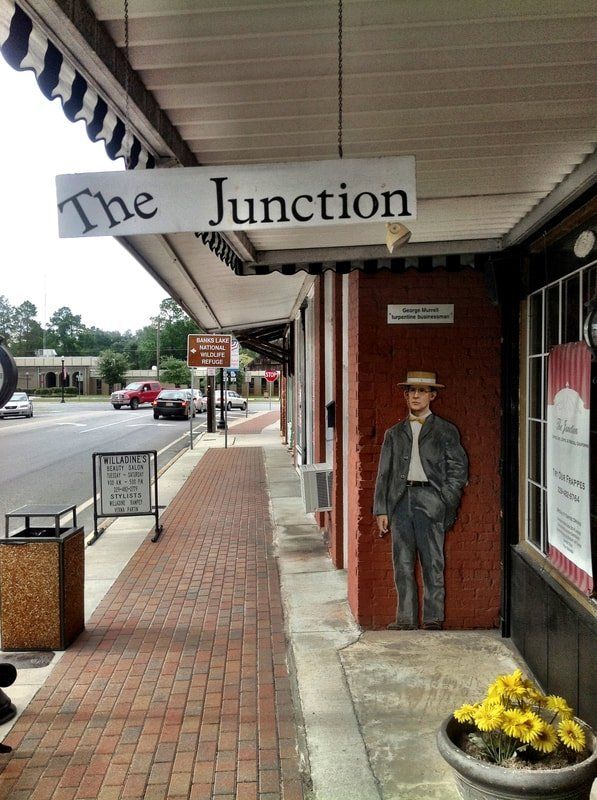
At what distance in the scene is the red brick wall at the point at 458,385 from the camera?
5430mm

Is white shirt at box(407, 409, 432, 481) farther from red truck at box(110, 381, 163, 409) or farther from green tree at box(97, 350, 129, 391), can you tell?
green tree at box(97, 350, 129, 391)

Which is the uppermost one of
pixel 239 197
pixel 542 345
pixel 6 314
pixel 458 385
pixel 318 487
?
pixel 6 314

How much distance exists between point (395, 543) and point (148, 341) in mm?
112808

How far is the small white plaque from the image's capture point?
542cm

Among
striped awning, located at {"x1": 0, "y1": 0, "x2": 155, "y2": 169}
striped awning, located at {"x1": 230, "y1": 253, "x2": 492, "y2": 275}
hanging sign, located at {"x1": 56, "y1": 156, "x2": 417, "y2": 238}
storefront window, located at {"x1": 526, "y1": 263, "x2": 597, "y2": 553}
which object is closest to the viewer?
striped awning, located at {"x1": 0, "y1": 0, "x2": 155, "y2": 169}

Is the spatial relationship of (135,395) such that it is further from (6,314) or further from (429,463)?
(6,314)

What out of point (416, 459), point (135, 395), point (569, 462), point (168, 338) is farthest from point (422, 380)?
point (168, 338)

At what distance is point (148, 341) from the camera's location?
115 metres

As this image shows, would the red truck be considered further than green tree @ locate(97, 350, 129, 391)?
No

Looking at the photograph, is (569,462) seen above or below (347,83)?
below

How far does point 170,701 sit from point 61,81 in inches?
145

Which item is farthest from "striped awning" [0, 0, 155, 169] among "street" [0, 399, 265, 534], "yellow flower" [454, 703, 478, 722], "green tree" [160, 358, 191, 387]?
"green tree" [160, 358, 191, 387]

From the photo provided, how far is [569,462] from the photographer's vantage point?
3895mm

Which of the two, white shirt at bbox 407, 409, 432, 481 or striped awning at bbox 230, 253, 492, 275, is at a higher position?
striped awning at bbox 230, 253, 492, 275
